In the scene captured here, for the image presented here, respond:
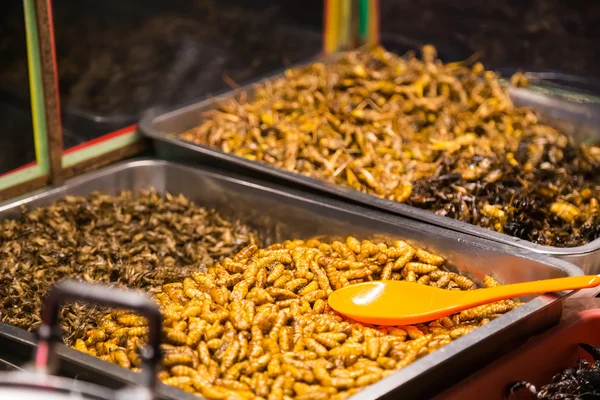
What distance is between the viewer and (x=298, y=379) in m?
2.03

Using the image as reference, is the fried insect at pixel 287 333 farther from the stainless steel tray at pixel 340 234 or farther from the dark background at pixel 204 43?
the dark background at pixel 204 43

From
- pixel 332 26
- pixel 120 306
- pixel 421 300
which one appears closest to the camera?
pixel 120 306

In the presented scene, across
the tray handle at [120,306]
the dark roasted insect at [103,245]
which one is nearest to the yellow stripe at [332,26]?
the dark roasted insect at [103,245]

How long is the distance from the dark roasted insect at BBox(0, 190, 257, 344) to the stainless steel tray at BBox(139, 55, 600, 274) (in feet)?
0.81

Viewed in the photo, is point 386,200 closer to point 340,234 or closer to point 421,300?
point 340,234

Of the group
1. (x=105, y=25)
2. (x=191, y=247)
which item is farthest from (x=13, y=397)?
(x=105, y=25)

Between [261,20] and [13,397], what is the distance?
3.01 m

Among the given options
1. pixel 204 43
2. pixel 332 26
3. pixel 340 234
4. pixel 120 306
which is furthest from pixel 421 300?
pixel 332 26

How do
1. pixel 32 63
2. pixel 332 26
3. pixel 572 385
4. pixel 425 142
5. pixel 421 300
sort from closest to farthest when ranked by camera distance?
1. pixel 572 385
2. pixel 421 300
3. pixel 32 63
4. pixel 425 142
5. pixel 332 26

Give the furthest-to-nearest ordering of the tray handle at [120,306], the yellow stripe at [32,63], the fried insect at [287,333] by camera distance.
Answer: the yellow stripe at [32,63], the fried insect at [287,333], the tray handle at [120,306]

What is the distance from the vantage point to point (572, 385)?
86.7 inches

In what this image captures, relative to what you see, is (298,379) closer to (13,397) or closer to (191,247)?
(13,397)

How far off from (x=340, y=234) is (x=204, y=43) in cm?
150

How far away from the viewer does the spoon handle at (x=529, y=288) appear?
228 cm
